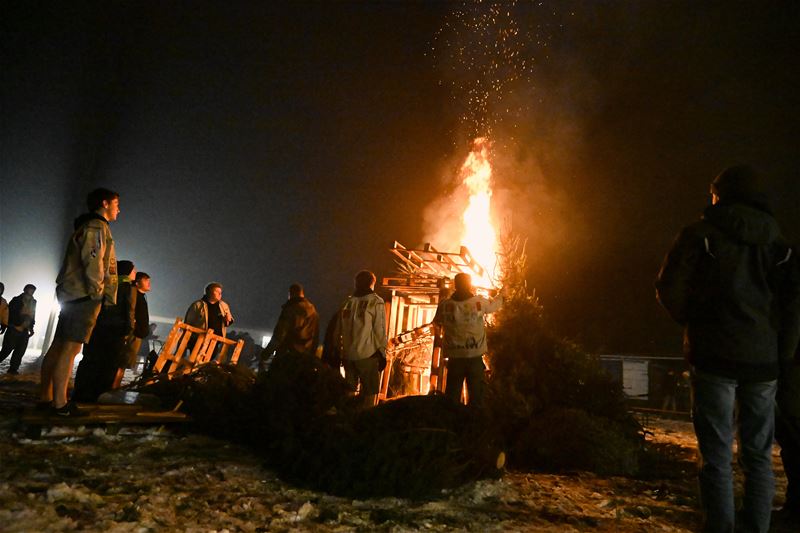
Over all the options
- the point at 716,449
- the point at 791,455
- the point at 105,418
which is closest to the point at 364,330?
the point at 105,418

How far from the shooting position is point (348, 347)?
243 inches

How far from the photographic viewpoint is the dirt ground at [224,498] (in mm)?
2525

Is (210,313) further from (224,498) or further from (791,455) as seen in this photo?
(791,455)

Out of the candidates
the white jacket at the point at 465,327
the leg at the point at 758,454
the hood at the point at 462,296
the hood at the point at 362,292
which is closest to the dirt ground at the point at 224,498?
the leg at the point at 758,454

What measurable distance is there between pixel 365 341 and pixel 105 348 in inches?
131

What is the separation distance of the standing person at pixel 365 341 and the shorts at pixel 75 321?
299 cm

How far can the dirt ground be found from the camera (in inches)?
99.4

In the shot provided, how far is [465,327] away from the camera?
5.82 meters

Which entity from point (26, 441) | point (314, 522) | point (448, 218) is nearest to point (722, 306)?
point (314, 522)

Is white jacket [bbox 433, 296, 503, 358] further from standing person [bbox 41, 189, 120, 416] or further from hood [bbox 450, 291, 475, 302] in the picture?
standing person [bbox 41, 189, 120, 416]

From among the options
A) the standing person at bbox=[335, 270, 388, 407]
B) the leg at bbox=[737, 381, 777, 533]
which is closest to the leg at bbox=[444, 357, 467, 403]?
the standing person at bbox=[335, 270, 388, 407]

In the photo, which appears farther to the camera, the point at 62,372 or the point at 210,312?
the point at 210,312

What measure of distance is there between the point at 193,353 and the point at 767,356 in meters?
8.07

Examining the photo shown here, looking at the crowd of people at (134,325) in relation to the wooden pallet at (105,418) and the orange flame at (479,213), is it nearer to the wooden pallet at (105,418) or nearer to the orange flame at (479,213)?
the wooden pallet at (105,418)
